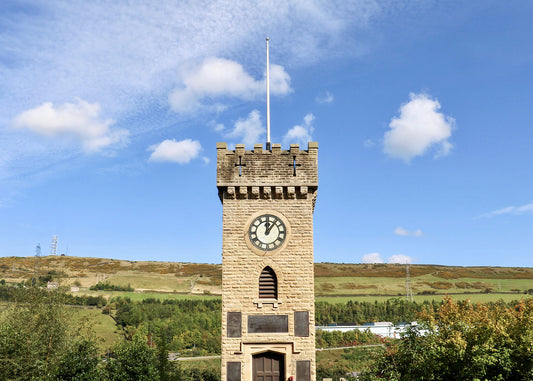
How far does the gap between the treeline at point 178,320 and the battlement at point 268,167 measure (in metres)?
59.1

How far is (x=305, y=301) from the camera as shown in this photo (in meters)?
22.4

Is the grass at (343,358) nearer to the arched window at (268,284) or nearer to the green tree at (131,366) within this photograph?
the green tree at (131,366)

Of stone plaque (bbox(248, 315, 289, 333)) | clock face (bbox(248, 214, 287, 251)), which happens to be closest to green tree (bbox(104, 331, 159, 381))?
stone plaque (bbox(248, 315, 289, 333))

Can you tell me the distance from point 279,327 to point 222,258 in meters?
4.36

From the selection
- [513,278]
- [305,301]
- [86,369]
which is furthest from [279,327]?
[513,278]

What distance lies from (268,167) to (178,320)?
255ft

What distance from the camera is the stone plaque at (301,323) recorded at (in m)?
22.0

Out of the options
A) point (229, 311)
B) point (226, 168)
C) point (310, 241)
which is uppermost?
point (226, 168)

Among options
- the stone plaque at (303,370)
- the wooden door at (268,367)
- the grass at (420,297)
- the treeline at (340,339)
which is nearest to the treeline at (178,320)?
the treeline at (340,339)

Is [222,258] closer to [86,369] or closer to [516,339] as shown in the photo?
[86,369]

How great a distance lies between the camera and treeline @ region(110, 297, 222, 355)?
83.9 m

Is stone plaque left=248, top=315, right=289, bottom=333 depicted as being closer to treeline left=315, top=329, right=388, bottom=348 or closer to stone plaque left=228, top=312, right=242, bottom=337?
stone plaque left=228, top=312, right=242, bottom=337

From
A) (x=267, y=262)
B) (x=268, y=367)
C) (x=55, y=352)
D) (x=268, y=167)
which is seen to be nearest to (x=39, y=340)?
(x=55, y=352)

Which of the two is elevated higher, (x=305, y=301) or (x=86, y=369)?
(x=305, y=301)
